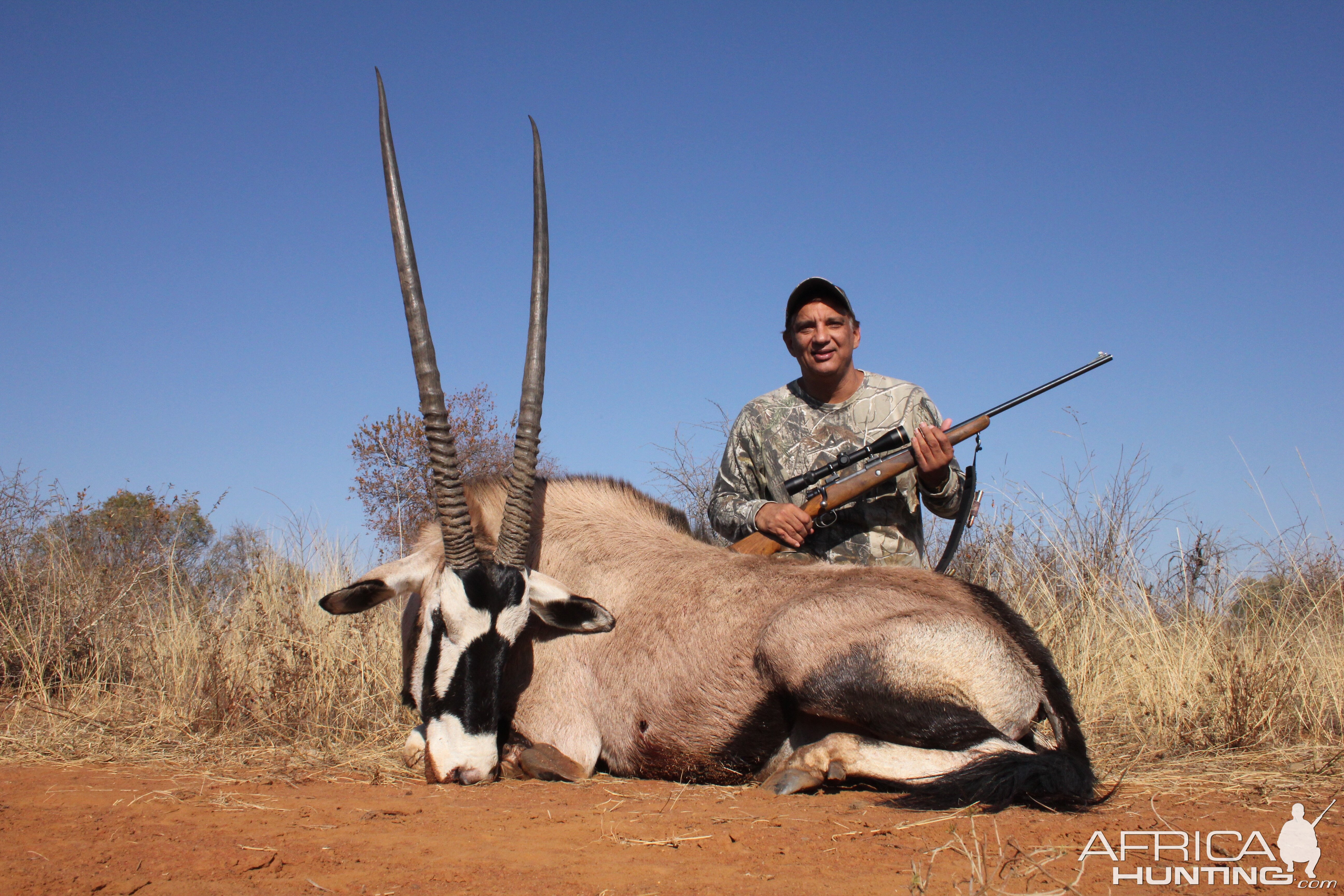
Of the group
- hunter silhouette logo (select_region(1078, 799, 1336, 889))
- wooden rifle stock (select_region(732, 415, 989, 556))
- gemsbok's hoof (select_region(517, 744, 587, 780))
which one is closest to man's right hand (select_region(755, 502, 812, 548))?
wooden rifle stock (select_region(732, 415, 989, 556))

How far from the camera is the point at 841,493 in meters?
5.12

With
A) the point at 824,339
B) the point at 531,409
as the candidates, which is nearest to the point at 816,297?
the point at 824,339

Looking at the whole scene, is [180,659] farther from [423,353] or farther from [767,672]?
[767,672]

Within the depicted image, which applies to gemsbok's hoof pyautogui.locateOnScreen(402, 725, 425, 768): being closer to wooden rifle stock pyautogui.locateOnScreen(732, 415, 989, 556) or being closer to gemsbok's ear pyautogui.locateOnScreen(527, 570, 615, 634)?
gemsbok's ear pyautogui.locateOnScreen(527, 570, 615, 634)

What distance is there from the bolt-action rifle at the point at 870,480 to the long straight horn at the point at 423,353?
65.2 inches

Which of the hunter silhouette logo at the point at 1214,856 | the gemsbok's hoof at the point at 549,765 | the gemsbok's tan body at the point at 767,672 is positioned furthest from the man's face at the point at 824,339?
the hunter silhouette logo at the point at 1214,856

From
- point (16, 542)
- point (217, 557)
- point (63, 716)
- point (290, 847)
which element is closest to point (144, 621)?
point (16, 542)

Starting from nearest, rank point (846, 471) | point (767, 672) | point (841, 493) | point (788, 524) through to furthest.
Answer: point (767, 672), point (788, 524), point (841, 493), point (846, 471)

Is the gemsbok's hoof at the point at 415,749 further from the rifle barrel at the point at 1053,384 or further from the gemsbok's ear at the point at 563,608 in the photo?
the rifle barrel at the point at 1053,384

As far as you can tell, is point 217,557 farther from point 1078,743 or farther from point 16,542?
point 1078,743

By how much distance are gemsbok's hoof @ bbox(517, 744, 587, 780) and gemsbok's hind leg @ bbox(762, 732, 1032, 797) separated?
88cm

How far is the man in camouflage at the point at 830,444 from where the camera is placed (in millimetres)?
5414

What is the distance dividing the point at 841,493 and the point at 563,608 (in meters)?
1.81

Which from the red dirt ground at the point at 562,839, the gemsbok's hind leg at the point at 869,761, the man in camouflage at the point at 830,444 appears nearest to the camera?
the red dirt ground at the point at 562,839
